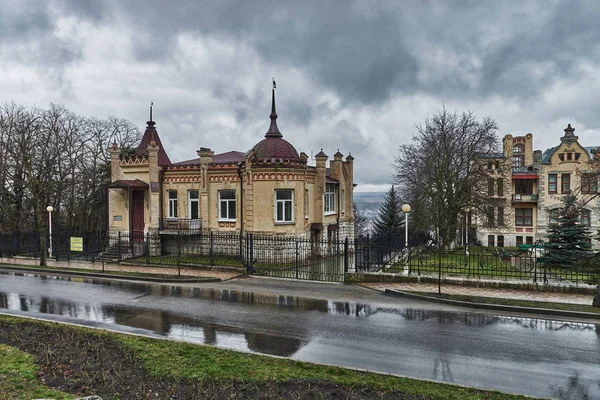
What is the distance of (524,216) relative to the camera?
1732 inches

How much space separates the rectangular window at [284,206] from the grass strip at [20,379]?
17392mm

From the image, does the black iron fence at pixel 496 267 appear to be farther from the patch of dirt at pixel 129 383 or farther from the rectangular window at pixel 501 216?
the rectangular window at pixel 501 216

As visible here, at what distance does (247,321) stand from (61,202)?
3686 cm

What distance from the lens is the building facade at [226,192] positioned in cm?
2456

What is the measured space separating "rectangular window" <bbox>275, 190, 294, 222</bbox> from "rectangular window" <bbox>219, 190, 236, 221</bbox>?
10.0 feet

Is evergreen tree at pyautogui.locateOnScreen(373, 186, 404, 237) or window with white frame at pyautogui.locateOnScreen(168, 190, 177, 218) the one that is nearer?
window with white frame at pyautogui.locateOnScreen(168, 190, 177, 218)

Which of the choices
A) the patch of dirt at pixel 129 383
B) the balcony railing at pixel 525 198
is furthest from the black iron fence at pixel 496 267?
the balcony railing at pixel 525 198

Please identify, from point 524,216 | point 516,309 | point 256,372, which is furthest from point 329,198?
point 524,216

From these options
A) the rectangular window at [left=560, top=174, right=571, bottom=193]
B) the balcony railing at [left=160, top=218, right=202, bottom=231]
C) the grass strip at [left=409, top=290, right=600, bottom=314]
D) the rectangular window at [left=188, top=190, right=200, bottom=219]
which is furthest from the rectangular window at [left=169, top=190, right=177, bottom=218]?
the rectangular window at [left=560, top=174, right=571, bottom=193]

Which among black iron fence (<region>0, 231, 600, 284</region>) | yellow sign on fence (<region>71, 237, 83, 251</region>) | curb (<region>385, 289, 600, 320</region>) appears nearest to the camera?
curb (<region>385, 289, 600, 320</region>)

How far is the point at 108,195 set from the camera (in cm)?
2767

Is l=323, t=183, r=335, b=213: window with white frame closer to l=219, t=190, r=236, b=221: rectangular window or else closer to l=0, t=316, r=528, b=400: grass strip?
l=219, t=190, r=236, b=221: rectangular window

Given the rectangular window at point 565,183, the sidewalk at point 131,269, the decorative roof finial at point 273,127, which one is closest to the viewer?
the sidewalk at point 131,269

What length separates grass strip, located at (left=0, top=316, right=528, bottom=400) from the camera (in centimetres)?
652
